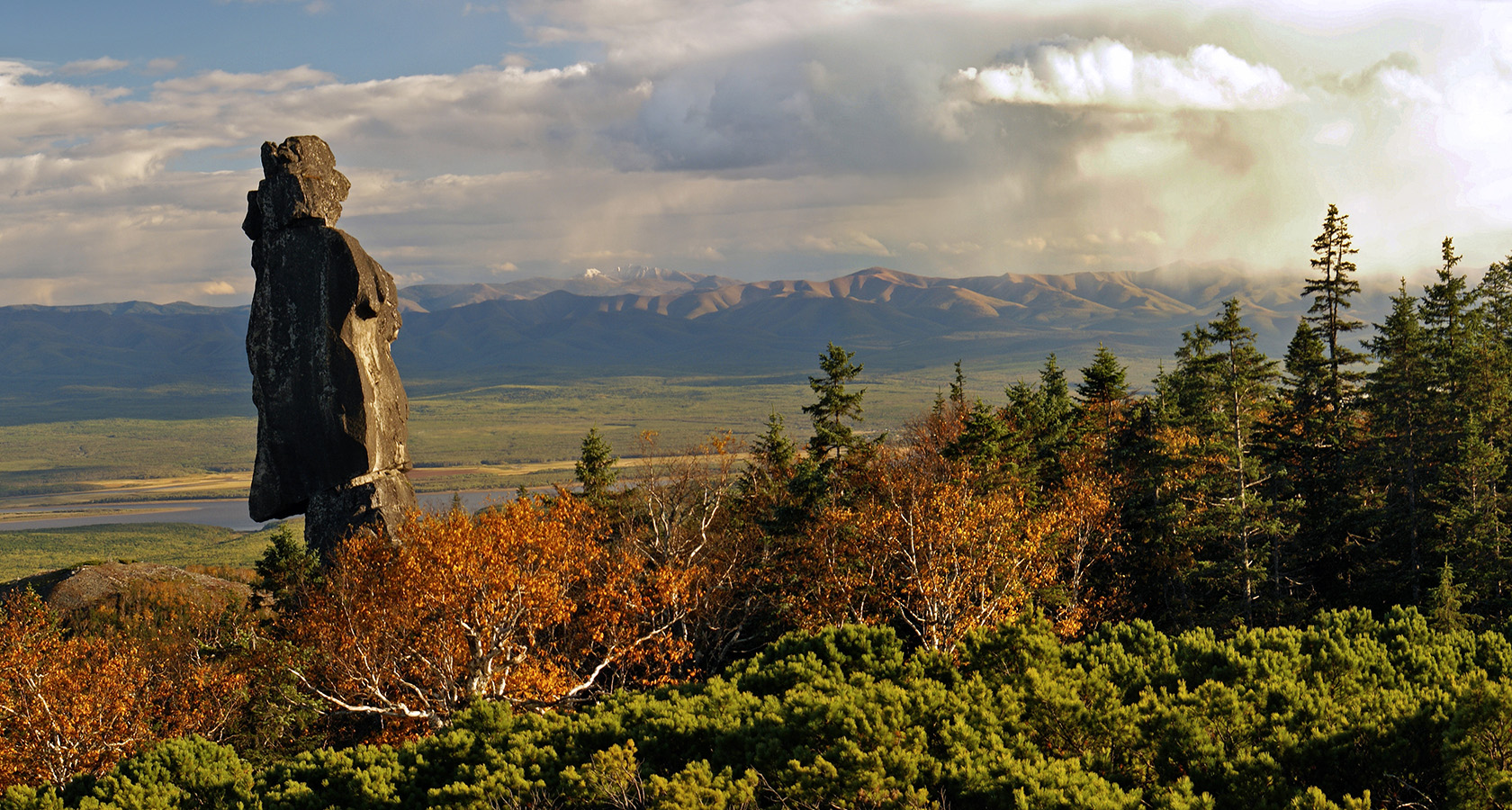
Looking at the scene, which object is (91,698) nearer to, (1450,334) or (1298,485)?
(1298,485)

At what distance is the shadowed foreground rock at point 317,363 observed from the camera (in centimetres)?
4694

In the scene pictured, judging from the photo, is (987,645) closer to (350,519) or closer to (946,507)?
(946,507)

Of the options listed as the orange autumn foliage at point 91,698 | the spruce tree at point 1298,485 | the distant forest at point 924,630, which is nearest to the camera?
the distant forest at point 924,630

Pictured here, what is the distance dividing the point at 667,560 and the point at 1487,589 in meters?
32.3

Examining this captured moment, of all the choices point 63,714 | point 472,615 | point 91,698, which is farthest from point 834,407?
point 63,714

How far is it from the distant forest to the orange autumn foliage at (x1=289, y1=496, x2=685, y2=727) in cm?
21

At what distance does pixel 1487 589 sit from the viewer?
39.1 metres

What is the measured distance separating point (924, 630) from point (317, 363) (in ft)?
97.9

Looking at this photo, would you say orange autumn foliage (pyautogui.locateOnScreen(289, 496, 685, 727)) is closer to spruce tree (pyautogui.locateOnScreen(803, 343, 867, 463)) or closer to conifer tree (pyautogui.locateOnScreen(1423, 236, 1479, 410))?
spruce tree (pyautogui.locateOnScreen(803, 343, 867, 463))

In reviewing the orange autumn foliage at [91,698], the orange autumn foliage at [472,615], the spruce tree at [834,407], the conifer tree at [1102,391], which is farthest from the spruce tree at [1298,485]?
the orange autumn foliage at [91,698]

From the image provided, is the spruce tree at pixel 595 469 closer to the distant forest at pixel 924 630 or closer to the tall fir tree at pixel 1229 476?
the distant forest at pixel 924 630

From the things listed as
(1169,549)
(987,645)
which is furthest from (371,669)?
(1169,549)

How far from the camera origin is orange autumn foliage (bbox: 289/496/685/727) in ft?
118

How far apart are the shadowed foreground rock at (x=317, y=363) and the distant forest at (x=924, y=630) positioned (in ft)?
10.5
